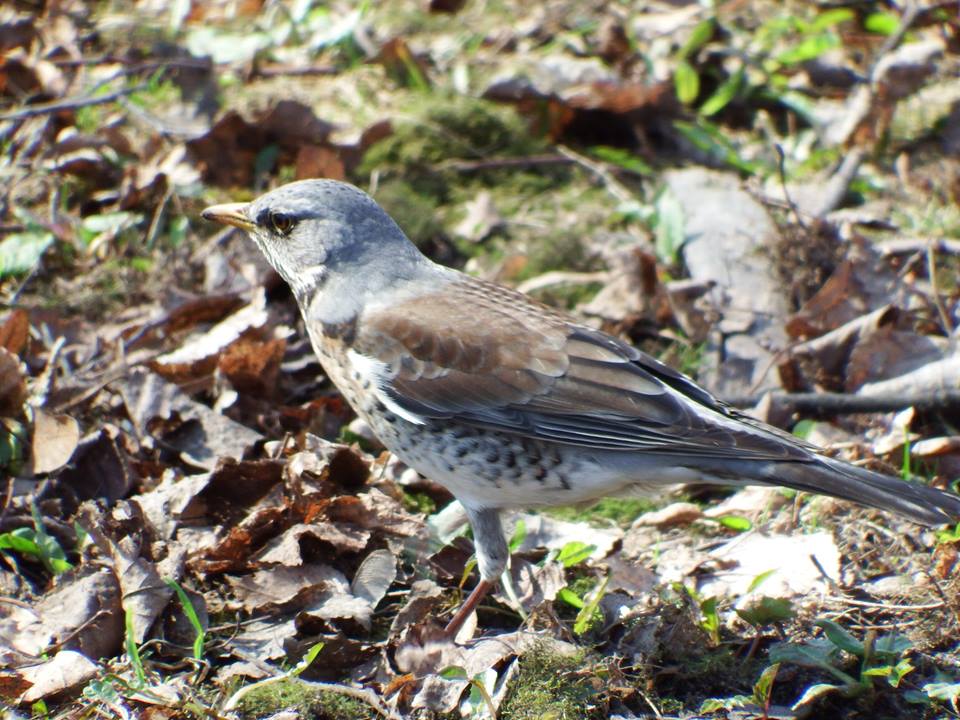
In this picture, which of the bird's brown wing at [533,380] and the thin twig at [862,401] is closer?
the bird's brown wing at [533,380]

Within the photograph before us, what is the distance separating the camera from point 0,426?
4.35 meters

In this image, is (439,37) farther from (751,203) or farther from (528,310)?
(528,310)

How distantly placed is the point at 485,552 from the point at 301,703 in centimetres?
80

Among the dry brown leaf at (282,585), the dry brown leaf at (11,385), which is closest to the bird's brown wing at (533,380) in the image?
the dry brown leaf at (282,585)

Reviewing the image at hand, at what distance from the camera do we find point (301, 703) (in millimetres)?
3395

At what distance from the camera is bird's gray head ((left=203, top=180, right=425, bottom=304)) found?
4.27 m

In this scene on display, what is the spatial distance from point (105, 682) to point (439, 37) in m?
5.23

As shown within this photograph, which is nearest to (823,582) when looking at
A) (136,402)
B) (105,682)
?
(105,682)

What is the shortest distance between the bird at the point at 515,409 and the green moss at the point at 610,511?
22.3 inches

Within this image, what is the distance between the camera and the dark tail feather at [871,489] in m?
3.36

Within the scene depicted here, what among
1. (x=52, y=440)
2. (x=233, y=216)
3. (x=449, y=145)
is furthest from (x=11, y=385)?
(x=449, y=145)

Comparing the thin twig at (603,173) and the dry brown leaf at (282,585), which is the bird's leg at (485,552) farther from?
the thin twig at (603,173)

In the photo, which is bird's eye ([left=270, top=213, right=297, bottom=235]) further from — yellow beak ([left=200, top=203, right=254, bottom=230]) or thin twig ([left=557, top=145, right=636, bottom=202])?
thin twig ([left=557, top=145, right=636, bottom=202])

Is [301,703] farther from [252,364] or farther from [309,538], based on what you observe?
[252,364]
